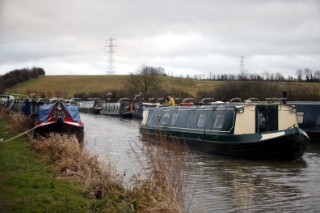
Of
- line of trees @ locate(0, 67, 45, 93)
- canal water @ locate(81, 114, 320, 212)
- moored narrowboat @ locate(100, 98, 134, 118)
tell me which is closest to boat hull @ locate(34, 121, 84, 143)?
canal water @ locate(81, 114, 320, 212)

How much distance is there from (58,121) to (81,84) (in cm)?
7070

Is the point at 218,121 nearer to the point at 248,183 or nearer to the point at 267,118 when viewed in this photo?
the point at 267,118

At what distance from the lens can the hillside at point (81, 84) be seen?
253ft

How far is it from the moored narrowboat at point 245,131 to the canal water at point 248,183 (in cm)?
34

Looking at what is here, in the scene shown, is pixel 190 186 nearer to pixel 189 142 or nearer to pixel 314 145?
pixel 189 142

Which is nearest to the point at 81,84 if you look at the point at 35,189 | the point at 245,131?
the point at 245,131

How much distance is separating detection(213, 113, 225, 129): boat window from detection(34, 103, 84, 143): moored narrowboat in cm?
596

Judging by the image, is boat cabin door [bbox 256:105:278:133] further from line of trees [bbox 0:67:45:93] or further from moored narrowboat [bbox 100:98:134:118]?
line of trees [bbox 0:67:45:93]

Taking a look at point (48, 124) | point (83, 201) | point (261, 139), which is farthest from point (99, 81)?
point (83, 201)

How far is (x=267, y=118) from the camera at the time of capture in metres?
16.7

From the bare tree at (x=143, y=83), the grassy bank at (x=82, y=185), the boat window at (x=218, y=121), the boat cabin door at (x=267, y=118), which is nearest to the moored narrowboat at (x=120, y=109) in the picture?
the bare tree at (x=143, y=83)

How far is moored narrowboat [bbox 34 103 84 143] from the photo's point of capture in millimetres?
19000

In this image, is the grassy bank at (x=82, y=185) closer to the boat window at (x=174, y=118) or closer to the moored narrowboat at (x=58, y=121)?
the moored narrowboat at (x=58, y=121)

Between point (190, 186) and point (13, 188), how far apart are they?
3.79 meters
